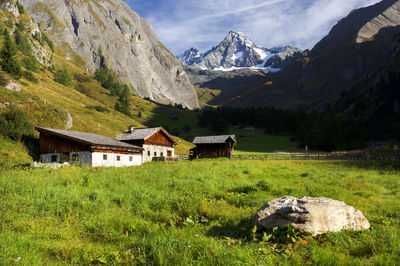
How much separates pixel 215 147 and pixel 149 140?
16.1 metres

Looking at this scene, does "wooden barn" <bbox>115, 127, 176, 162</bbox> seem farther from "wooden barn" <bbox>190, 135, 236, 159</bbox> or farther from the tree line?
the tree line

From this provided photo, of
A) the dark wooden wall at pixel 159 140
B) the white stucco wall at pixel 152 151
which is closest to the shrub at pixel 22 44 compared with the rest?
the dark wooden wall at pixel 159 140

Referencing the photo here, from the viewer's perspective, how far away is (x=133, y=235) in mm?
7102

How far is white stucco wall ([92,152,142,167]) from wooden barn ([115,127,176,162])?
331 cm

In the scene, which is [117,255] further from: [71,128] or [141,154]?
[71,128]

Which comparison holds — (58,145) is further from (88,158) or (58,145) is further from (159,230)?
(159,230)

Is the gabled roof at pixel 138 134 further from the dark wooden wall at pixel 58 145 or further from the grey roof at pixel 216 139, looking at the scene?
the dark wooden wall at pixel 58 145

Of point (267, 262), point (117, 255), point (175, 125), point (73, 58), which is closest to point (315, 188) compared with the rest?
point (267, 262)

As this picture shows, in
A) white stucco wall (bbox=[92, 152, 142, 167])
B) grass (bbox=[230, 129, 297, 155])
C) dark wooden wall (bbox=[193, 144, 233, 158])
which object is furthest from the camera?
grass (bbox=[230, 129, 297, 155])

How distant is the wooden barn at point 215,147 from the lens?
165ft

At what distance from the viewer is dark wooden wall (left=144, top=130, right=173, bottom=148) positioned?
4311 centimetres

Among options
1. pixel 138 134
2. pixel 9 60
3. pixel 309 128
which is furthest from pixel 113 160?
pixel 309 128

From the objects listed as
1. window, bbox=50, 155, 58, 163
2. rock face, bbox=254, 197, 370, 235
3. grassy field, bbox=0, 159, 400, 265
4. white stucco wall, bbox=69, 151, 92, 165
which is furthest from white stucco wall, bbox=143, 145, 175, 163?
rock face, bbox=254, 197, 370, 235

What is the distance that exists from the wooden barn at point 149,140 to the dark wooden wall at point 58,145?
12721 millimetres
